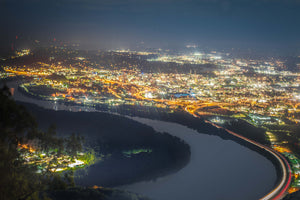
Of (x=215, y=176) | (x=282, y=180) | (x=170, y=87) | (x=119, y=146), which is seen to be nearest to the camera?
(x=282, y=180)

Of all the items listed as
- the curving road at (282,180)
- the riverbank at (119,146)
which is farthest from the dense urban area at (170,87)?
the riverbank at (119,146)

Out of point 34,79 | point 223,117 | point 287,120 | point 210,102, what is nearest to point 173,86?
point 210,102

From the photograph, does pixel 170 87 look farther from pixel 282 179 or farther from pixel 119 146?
pixel 282 179

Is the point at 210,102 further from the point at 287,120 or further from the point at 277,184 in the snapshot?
the point at 277,184

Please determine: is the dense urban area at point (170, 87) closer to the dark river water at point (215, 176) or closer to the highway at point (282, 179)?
the highway at point (282, 179)

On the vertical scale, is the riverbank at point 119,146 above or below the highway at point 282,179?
above

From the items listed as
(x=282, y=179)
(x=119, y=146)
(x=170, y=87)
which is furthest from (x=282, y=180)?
(x=170, y=87)

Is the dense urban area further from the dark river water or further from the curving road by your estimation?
the dark river water

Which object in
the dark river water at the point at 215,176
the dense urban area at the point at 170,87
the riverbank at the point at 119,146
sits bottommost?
the dark river water at the point at 215,176
